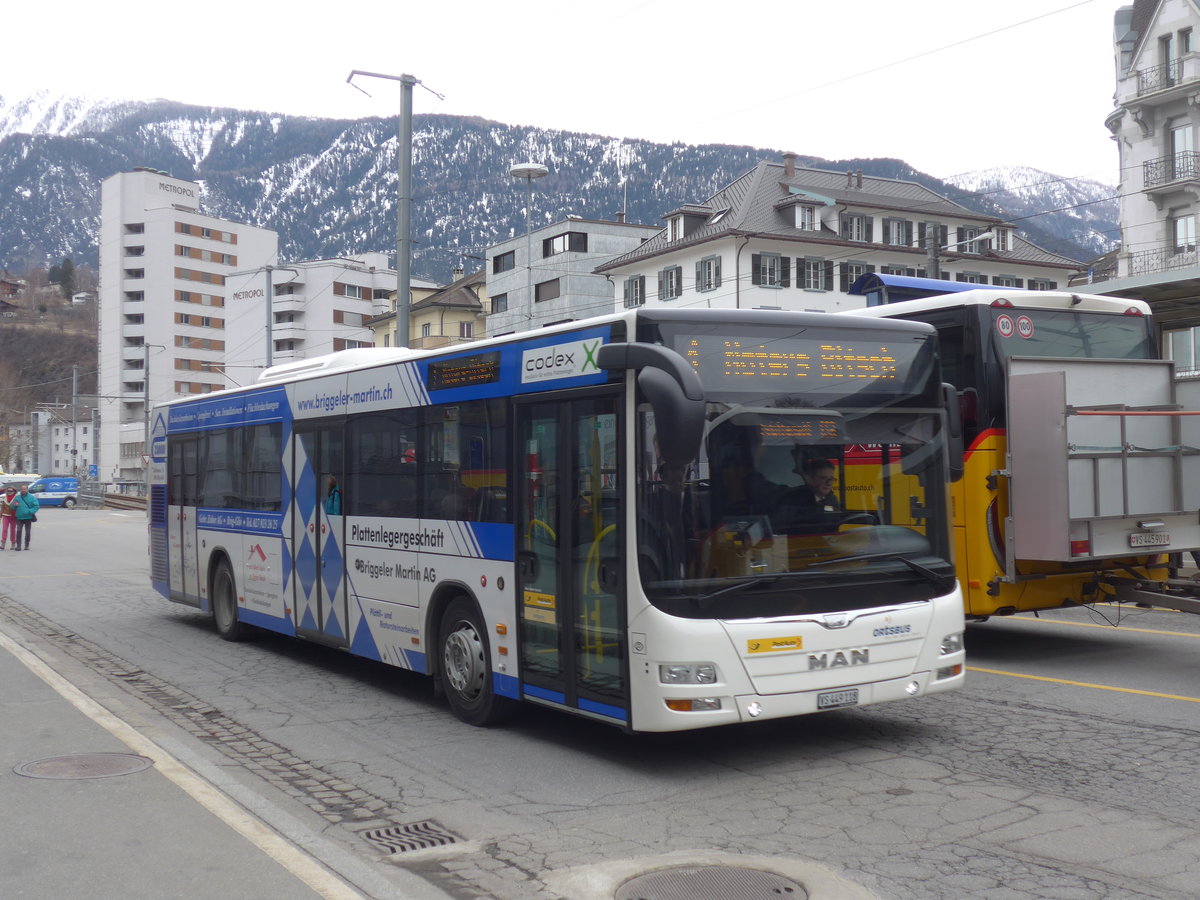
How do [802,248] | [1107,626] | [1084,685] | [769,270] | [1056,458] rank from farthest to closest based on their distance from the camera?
[802,248] < [769,270] < [1107,626] < [1056,458] < [1084,685]

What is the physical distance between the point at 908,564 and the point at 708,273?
184 feet

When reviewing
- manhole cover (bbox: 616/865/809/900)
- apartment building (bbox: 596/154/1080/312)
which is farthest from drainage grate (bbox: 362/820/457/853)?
apartment building (bbox: 596/154/1080/312)

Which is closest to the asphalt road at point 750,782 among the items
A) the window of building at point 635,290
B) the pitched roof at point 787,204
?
the pitched roof at point 787,204

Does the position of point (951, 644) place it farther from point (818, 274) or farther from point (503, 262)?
point (503, 262)

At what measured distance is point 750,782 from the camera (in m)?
6.99

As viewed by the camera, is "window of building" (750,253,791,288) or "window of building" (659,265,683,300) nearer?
"window of building" (750,253,791,288)

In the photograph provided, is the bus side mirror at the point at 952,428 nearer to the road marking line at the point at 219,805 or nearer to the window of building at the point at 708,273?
the road marking line at the point at 219,805

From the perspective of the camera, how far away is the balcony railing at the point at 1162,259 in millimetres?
50406

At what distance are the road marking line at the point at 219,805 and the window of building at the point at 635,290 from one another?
57861mm

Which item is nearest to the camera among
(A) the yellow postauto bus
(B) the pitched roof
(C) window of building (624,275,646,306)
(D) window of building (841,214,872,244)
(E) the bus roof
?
(A) the yellow postauto bus

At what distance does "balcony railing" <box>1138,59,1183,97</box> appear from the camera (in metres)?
51.9

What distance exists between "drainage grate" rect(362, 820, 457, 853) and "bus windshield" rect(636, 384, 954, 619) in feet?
5.72

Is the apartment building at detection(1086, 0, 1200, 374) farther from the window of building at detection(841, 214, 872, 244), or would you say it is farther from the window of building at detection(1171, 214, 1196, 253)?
the window of building at detection(841, 214, 872, 244)

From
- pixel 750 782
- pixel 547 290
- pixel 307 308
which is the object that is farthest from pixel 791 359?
pixel 307 308
